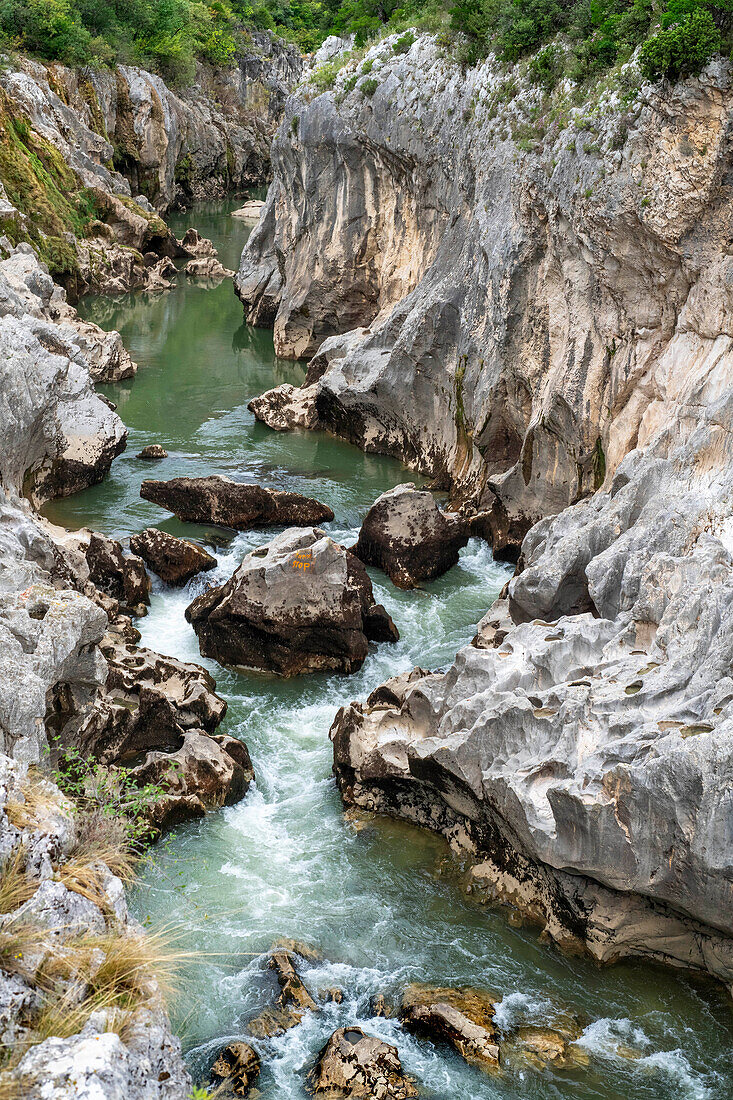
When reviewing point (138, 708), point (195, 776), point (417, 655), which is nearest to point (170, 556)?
point (417, 655)

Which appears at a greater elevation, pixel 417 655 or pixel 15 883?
pixel 15 883

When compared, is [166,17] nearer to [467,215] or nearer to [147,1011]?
[467,215]

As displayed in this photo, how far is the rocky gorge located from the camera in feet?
34.9

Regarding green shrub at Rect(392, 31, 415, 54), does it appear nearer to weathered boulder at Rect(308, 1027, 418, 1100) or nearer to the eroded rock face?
the eroded rock face

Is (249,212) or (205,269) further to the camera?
(249,212)

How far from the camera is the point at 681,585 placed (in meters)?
13.7

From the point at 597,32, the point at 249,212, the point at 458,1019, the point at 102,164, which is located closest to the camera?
the point at 458,1019

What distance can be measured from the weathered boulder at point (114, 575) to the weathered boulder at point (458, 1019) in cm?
1117

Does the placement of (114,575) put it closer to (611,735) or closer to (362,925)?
(362,925)

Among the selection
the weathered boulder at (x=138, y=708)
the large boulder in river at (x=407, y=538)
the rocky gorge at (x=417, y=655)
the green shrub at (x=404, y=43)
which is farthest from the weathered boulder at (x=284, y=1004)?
the green shrub at (x=404, y=43)

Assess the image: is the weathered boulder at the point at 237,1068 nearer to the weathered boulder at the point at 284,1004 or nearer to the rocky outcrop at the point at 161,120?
the weathered boulder at the point at 284,1004

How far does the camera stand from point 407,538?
2239cm

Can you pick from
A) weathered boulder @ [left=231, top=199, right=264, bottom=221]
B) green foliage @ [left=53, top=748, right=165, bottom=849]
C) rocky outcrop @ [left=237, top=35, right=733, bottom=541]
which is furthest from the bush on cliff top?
weathered boulder @ [left=231, top=199, right=264, bottom=221]

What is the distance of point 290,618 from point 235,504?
617 centimetres
